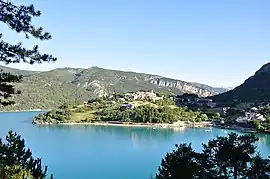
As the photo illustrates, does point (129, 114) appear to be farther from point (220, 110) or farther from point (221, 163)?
point (221, 163)

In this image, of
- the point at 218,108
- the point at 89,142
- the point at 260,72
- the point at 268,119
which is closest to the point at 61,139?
the point at 89,142

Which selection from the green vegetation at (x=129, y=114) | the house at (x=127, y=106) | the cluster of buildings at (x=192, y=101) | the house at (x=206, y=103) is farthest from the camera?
the cluster of buildings at (x=192, y=101)

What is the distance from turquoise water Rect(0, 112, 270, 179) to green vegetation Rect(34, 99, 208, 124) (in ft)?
24.9

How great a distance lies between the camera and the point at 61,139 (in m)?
66.7

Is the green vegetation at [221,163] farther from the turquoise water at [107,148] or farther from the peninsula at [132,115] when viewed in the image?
the peninsula at [132,115]

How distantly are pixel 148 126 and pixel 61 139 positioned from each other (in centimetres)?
2687

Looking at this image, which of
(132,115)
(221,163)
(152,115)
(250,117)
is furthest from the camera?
(132,115)

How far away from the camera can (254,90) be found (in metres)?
116

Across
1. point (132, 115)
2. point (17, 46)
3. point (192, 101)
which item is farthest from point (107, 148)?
point (192, 101)

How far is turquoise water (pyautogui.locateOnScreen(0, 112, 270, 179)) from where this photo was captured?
126ft

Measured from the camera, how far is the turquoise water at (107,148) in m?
38.5

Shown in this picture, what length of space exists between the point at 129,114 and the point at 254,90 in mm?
44790

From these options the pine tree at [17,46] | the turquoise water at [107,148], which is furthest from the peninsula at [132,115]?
the pine tree at [17,46]

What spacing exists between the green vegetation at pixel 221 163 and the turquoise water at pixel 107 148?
821 inches
